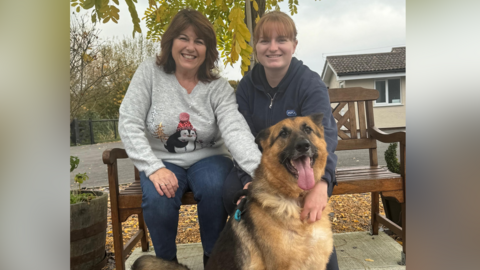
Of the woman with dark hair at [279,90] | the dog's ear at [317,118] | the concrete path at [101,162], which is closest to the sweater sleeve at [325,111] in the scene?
the woman with dark hair at [279,90]

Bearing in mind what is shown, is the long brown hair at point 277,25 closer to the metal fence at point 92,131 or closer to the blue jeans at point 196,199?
the blue jeans at point 196,199

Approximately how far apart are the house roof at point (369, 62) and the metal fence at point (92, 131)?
1.72 metres

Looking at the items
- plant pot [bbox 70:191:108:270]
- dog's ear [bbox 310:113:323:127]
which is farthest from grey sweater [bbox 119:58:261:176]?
plant pot [bbox 70:191:108:270]

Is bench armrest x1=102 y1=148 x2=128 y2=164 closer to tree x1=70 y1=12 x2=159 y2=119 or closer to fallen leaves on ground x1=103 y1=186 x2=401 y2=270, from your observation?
tree x1=70 y1=12 x2=159 y2=119

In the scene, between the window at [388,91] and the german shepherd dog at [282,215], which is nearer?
the german shepherd dog at [282,215]

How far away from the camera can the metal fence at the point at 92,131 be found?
2.48 m

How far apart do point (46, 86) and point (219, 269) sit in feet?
5.22

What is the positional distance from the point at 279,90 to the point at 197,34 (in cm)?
68

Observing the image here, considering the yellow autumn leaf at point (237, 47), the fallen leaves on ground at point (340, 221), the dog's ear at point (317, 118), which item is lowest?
the fallen leaves on ground at point (340, 221)

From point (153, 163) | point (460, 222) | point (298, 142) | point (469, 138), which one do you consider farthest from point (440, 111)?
point (153, 163)

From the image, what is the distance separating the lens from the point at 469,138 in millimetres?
1858

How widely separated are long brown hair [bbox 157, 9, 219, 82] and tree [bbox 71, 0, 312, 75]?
15cm

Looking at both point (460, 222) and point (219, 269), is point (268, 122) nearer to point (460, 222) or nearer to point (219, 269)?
point (219, 269)

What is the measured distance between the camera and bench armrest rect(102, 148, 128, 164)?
2244 mm
